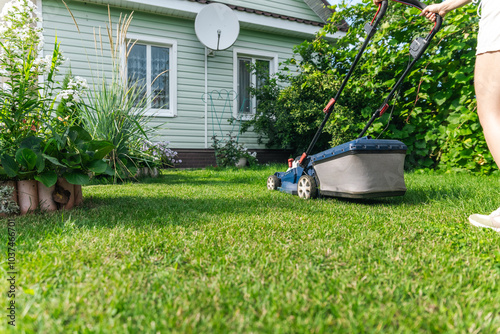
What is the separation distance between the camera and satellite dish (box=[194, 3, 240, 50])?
709 cm

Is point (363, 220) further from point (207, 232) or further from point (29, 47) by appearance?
point (29, 47)

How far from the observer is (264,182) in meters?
4.40

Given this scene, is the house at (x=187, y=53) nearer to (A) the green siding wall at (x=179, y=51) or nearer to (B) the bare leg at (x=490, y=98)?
(A) the green siding wall at (x=179, y=51)

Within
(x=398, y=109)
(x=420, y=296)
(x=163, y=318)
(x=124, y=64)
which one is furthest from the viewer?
(x=398, y=109)

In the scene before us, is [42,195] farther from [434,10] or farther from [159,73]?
[159,73]

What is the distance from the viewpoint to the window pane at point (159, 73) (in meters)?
7.30

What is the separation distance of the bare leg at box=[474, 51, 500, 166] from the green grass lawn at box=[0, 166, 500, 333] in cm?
52

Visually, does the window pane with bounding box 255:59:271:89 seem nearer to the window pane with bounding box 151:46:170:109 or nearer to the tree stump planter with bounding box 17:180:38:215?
the window pane with bounding box 151:46:170:109

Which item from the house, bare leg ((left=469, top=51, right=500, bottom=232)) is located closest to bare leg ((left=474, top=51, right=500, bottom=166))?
bare leg ((left=469, top=51, right=500, bottom=232))

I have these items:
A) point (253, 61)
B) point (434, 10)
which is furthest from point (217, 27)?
point (434, 10)

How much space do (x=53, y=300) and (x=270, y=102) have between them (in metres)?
6.57

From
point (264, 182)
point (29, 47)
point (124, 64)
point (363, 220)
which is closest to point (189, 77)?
point (124, 64)

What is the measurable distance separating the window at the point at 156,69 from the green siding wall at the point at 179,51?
0.13 metres

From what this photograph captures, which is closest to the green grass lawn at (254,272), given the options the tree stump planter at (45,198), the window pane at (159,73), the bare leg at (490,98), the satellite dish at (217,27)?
the tree stump planter at (45,198)
